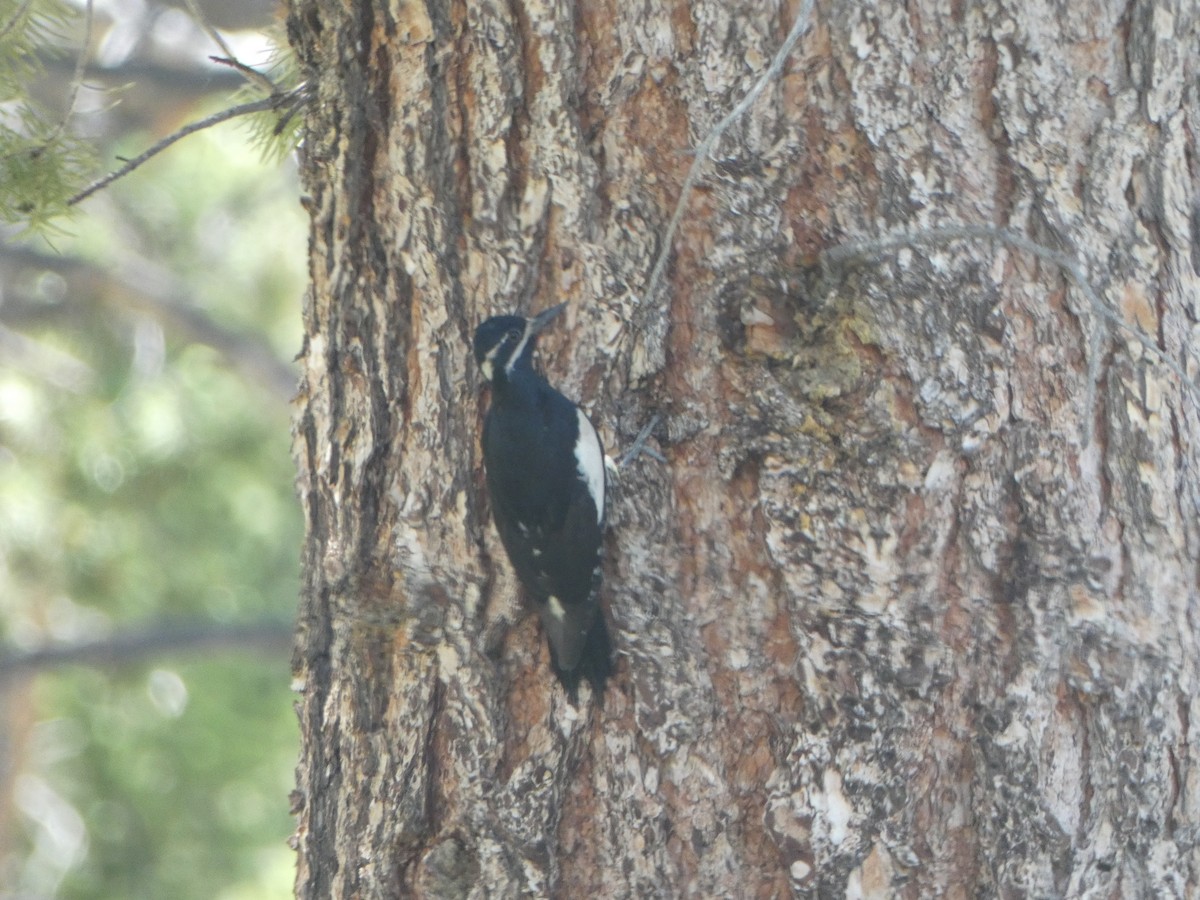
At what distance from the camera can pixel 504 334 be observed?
6.93 ft

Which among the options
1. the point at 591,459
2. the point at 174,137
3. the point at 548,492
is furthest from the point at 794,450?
the point at 174,137

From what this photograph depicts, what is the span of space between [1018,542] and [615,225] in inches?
32.0

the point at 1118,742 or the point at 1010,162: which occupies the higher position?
the point at 1010,162

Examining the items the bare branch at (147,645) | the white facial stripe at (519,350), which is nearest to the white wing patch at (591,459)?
the white facial stripe at (519,350)

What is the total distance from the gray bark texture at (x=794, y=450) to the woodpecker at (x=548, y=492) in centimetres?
4

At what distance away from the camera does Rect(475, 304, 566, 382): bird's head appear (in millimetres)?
2074

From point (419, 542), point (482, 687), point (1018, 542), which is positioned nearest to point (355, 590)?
point (419, 542)

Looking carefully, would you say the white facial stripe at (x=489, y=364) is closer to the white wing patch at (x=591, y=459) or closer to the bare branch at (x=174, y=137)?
the white wing patch at (x=591, y=459)

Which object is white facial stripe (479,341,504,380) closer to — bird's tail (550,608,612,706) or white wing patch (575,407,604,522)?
white wing patch (575,407,604,522)

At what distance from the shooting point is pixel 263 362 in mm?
6375

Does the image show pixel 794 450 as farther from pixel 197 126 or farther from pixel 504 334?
pixel 197 126

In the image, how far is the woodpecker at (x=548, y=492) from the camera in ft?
6.56

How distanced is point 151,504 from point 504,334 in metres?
5.12

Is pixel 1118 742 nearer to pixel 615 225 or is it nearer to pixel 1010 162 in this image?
pixel 1010 162
